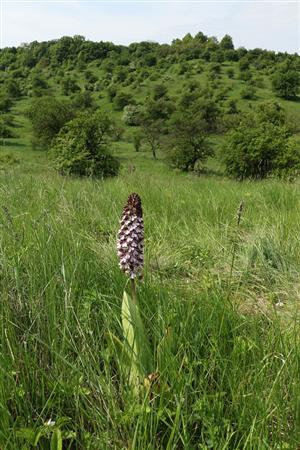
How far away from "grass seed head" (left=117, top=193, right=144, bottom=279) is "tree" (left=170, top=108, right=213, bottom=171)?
66273 millimetres

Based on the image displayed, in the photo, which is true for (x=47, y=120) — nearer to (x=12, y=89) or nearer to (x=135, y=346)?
(x=12, y=89)

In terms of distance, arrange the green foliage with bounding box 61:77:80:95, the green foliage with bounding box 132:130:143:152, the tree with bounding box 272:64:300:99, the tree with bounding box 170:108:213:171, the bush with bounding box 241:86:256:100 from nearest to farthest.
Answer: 1. the tree with bounding box 170:108:213:171
2. the green foliage with bounding box 132:130:143:152
3. the tree with bounding box 272:64:300:99
4. the bush with bounding box 241:86:256:100
5. the green foliage with bounding box 61:77:80:95

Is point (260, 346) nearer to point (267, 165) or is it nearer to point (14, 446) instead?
point (14, 446)

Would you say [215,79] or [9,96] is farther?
[215,79]

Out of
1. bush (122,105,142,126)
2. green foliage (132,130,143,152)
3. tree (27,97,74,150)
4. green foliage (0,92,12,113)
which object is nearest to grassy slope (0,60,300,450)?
tree (27,97,74,150)

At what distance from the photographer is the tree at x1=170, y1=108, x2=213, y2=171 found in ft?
229

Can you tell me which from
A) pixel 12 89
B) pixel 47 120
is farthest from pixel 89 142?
pixel 12 89

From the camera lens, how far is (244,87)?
105 meters

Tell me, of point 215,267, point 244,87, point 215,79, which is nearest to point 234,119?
point 244,87

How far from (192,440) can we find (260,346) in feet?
2.15

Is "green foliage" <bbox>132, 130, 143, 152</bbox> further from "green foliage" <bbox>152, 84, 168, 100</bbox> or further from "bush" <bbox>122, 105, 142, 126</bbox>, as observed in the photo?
"green foliage" <bbox>152, 84, 168, 100</bbox>

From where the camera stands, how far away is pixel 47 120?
243 ft

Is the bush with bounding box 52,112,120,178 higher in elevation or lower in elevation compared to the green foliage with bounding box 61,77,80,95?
lower

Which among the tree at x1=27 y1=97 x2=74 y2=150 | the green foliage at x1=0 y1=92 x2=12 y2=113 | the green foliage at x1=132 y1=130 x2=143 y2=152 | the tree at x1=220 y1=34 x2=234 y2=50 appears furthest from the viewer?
the tree at x1=220 y1=34 x2=234 y2=50
